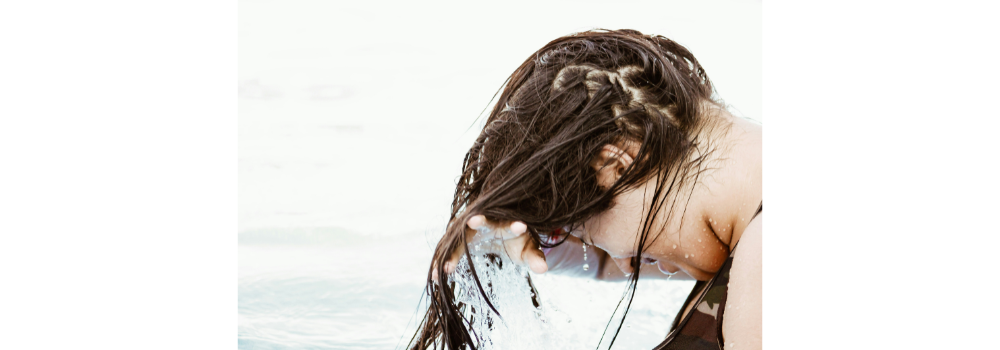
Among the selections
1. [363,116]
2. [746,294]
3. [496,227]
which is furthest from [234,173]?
[746,294]

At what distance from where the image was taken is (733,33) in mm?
1217

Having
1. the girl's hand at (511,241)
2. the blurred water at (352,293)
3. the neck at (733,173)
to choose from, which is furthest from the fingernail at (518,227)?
the blurred water at (352,293)

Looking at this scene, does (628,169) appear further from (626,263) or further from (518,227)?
(626,263)

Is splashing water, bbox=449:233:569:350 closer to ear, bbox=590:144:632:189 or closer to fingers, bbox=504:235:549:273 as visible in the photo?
fingers, bbox=504:235:549:273

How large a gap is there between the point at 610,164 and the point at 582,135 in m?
0.08

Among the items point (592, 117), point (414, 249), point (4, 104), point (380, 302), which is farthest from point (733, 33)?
point (4, 104)

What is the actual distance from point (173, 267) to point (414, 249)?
64 cm

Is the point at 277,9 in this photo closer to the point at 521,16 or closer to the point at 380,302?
the point at 521,16

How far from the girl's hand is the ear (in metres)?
0.16

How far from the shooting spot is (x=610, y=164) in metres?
1.05

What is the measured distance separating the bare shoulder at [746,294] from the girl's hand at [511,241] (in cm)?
32

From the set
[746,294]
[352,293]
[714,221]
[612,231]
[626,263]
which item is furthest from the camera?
[352,293]

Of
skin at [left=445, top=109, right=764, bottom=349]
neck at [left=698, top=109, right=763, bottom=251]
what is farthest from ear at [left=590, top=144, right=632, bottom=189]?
neck at [left=698, top=109, right=763, bottom=251]

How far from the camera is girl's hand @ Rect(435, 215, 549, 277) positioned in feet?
3.42
